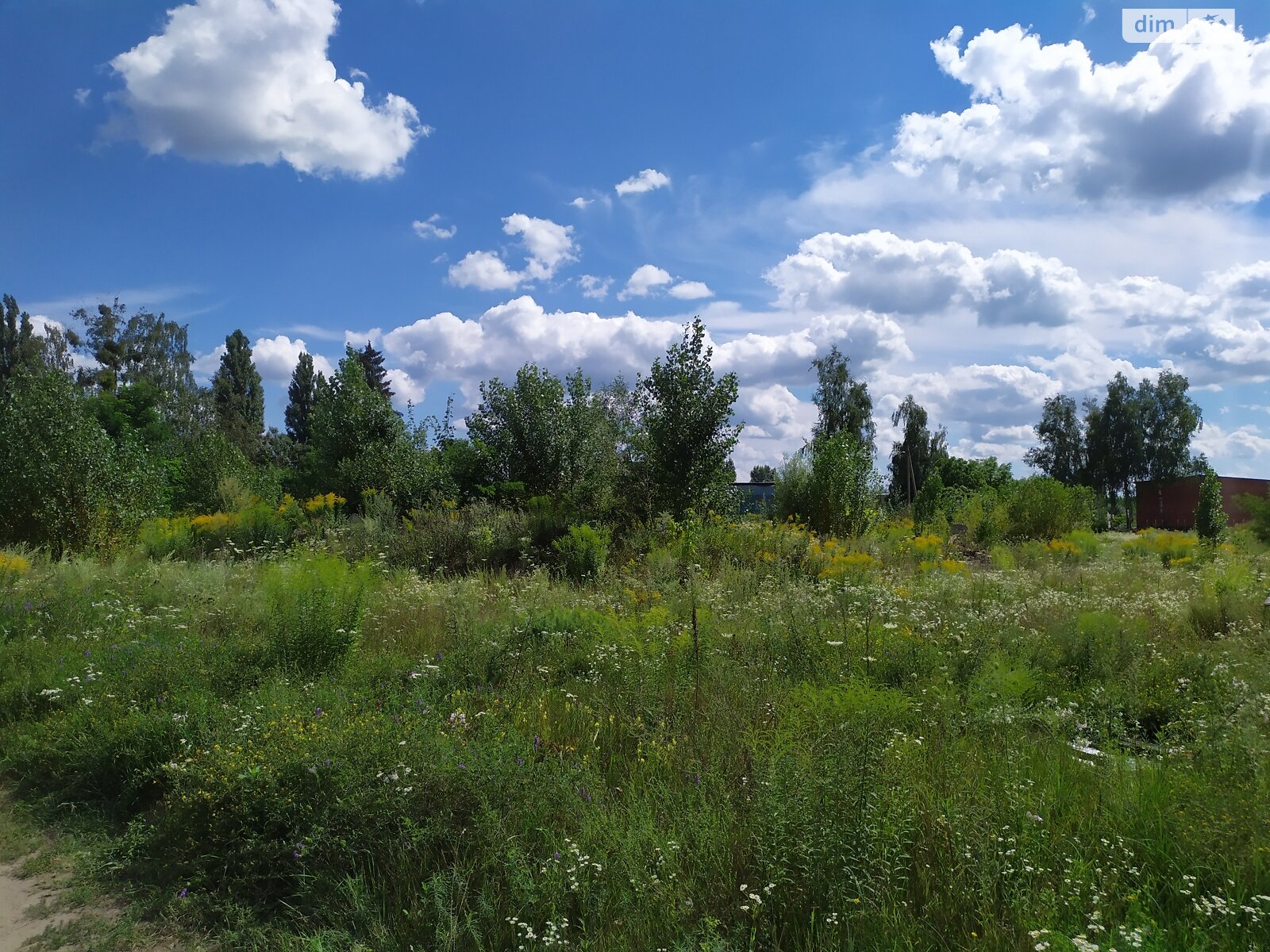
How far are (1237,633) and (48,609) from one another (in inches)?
415

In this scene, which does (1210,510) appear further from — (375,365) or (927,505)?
(375,365)

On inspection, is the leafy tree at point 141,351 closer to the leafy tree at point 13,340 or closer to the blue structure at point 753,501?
the leafy tree at point 13,340

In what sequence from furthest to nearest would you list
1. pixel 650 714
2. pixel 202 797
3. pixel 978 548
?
pixel 978 548 < pixel 650 714 < pixel 202 797

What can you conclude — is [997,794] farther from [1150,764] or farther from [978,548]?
[978,548]

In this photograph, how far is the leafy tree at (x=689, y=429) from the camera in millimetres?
15023

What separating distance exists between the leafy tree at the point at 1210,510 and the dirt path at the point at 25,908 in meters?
23.7

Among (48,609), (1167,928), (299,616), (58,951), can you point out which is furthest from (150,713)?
(1167,928)

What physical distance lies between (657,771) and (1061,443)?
55.6 meters

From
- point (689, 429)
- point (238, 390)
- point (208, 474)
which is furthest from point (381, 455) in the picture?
point (238, 390)

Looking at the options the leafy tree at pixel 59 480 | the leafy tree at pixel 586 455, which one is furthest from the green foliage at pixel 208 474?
the leafy tree at pixel 586 455

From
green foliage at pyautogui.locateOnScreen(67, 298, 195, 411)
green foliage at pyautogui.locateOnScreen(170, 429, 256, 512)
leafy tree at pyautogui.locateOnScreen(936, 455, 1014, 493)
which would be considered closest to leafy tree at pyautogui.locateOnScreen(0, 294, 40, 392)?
green foliage at pyautogui.locateOnScreen(67, 298, 195, 411)

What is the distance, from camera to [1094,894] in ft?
8.87

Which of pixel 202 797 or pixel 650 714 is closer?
pixel 202 797

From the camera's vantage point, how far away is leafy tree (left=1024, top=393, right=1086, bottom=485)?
167 feet
